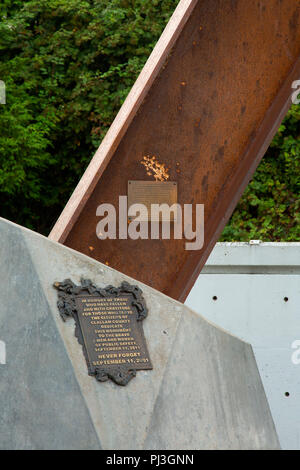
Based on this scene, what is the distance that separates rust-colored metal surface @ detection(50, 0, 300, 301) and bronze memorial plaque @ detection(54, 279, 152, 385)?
1100mm

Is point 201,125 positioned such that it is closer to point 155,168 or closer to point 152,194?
point 155,168

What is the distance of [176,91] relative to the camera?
4.74 meters

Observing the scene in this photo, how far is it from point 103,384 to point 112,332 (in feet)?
1.04

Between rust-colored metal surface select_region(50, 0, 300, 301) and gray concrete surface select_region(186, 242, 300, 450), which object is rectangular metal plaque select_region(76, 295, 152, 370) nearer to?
rust-colored metal surface select_region(50, 0, 300, 301)

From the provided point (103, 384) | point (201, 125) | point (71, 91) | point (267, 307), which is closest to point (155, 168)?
point (201, 125)

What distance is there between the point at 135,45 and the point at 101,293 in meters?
7.49

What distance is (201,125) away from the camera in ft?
15.8

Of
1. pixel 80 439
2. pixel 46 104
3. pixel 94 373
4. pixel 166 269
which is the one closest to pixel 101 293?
pixel 94 373

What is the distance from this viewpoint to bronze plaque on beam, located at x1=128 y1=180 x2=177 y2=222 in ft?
15.3

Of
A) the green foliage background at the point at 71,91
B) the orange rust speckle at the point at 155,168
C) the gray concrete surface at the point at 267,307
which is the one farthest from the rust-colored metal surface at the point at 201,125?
the green foliage background at the point at 71,91

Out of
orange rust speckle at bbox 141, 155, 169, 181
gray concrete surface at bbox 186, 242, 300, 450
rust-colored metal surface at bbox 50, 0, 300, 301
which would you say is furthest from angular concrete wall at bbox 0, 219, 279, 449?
gray concrete surface at bbox 186, 242, 300, 450

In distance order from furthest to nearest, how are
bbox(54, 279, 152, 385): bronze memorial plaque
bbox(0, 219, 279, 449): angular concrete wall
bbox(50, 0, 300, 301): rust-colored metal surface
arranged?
bbox(50, 0, 300, 301): rust-colored metal surface, bbox(54, 279, 152, 385): bronze memorial plaque, bbox(0, 219, 279, 449): angular concrete wall

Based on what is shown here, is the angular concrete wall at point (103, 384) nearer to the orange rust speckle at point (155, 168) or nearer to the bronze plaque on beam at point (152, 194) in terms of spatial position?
the bronze plaque on beam at point (152, 194)

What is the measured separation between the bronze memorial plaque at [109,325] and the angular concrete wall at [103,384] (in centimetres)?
4
